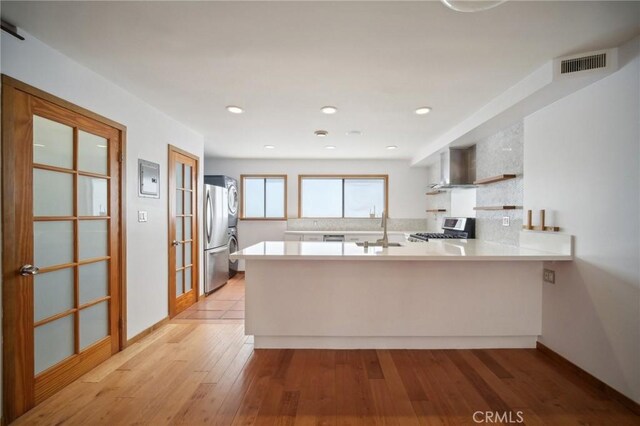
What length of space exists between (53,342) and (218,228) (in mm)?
2775

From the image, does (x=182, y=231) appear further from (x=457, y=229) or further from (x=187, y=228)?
(x=457, y=229)

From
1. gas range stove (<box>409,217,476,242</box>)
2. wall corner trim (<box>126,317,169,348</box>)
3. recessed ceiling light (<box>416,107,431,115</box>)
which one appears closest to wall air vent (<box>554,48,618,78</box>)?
recessed ceiling light (<box>416,107,431,115</box>)

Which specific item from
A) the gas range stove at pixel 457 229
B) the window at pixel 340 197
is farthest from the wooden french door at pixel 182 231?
the gas range stove at pixel 457 229

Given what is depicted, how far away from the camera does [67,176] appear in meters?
2.15

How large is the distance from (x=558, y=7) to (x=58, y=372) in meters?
3.67

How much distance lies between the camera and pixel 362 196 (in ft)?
20.4

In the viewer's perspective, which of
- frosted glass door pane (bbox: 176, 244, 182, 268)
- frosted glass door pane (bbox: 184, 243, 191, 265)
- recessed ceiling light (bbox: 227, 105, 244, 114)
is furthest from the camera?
frosted glass door pane (bbox: 184, 243, 191, 265)

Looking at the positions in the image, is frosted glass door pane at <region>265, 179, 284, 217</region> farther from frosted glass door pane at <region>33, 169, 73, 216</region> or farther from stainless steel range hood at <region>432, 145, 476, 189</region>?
frosted glass door pane at <region>33, 169, 73, 216</region>

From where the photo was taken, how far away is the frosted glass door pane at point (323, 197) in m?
6.20

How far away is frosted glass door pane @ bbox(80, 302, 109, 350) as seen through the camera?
2.28 metres

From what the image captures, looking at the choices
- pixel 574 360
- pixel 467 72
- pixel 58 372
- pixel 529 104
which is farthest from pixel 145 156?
pixel 574 360

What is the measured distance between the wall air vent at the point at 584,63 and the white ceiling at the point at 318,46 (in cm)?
6

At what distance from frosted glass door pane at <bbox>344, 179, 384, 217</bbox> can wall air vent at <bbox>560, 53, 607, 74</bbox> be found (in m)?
4.17

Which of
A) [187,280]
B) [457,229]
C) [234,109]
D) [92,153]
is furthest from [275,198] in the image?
[92,153]
